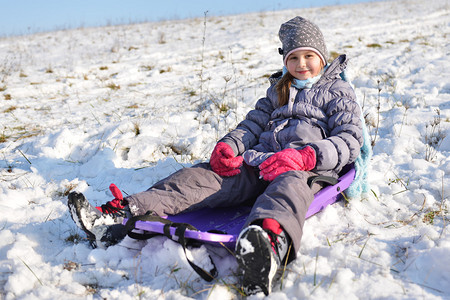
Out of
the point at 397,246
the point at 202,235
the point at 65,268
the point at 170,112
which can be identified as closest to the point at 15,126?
the point at 170,112

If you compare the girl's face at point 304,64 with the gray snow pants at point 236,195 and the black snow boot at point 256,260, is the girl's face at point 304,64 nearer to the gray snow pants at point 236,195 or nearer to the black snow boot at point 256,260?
the gray snow pants at point 236,195

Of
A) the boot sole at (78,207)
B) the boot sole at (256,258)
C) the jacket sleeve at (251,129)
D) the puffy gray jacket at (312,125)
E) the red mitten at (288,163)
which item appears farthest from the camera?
the jacket sleeve at (251,129)

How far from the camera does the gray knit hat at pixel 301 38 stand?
8.19 feet

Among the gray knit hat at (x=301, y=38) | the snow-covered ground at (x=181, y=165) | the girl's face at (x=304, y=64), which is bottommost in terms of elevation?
the snow-covered ground at (x=181, y=165)

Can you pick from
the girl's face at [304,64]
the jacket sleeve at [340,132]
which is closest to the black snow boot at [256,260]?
the jacket sleeve at [340,132]

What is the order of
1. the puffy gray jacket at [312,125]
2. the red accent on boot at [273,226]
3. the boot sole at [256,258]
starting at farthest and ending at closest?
the puffy gray jacket at [312,125] → the red accent on boot at [273,226] → the boot sole at [256,258]

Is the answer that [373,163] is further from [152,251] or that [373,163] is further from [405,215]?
[152,251]

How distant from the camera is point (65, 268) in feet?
5.87

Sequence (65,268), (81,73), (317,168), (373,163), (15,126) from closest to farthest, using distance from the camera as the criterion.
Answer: (65,268) < (317,168) < (373,163) < (15,126) < (81,73)

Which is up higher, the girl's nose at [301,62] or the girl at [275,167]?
the girl's nose at [301,62]

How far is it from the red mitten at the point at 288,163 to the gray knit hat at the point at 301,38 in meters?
0.84

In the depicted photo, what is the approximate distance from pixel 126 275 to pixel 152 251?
185 mm

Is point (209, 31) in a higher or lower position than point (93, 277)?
higher

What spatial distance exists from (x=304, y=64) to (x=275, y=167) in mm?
909
